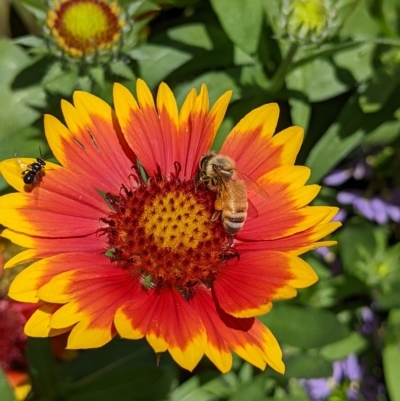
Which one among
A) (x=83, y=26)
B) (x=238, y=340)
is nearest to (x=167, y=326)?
(x=238, y=340)

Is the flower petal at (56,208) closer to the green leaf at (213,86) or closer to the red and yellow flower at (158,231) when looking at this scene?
the red and yellow flower at (158,231)

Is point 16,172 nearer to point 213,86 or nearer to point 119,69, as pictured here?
point 119,69

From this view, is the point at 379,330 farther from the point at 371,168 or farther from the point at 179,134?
the point at 179,134

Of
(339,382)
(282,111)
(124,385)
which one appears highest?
(282,111)

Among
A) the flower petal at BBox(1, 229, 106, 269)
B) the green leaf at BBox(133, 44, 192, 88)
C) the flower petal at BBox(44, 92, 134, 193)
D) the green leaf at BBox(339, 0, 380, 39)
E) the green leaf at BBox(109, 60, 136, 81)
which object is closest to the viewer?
the flower petal at BBox(1, 229, 106, 269)

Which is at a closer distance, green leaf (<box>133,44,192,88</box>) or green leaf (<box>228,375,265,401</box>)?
green leaf (<box>228,375,265,401</box>)

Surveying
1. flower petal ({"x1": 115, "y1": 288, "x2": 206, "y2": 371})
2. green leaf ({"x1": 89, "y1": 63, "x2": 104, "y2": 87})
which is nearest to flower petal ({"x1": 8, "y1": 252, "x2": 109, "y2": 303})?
flower petal ({"x1": 115, "y1": 288, "x2": 206, "y2": 371})

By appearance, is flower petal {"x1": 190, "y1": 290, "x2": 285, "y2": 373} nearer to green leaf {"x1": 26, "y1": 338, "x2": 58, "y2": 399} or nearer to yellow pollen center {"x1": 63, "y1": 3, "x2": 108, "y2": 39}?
green leaf {"x1": 26, "y1": 338, "x2": 58, "y2": 399}
